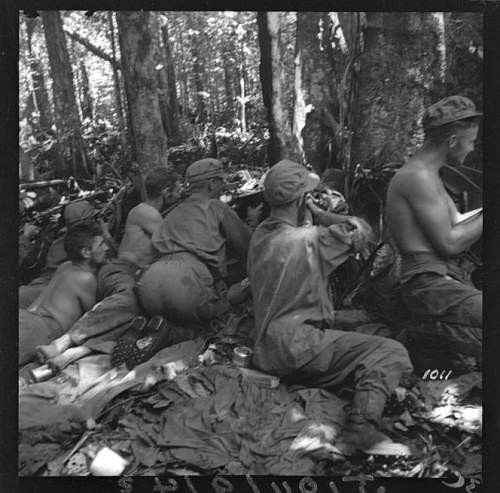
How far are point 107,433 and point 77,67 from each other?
9.99ft

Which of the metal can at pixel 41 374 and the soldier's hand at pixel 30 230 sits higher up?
the soldier's hand at pixel 30 230

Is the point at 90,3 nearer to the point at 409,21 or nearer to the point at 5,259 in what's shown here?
the point at 5,259

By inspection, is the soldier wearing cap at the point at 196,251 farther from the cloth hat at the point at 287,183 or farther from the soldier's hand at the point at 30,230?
the soldier's hand at the point at 30,230

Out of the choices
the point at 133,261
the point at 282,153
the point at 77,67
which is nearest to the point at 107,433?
the point at 133,261

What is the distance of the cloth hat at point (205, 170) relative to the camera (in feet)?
20.8

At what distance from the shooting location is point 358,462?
5.73 metres

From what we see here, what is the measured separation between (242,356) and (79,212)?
180 cm

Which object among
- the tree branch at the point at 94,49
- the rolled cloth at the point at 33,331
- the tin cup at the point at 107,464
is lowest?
the tin cup at the point at 107,464

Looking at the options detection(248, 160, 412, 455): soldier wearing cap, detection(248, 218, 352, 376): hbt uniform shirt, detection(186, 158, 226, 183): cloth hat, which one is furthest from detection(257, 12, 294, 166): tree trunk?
detection(248, 218, 352, 376): hbt uniform shirt

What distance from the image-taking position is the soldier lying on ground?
641 centimetres

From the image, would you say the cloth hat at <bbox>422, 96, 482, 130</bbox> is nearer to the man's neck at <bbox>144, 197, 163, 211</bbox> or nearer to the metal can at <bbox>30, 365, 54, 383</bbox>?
the man's neck at <bbox>144, 197, 163, 211</bbox>

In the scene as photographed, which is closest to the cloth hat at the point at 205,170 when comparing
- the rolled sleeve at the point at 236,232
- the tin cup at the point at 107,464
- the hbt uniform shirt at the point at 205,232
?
the hbt uniform shirt at the point at 205,232

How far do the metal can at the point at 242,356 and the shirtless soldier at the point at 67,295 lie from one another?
126 centimetres

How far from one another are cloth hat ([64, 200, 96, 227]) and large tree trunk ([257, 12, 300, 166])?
1.55m
